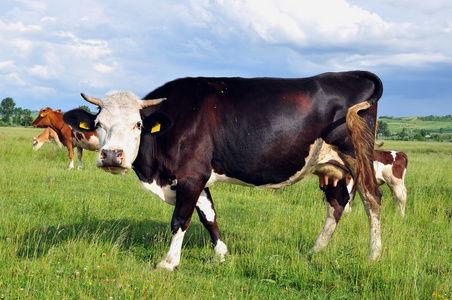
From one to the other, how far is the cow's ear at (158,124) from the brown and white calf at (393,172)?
21.8 ft

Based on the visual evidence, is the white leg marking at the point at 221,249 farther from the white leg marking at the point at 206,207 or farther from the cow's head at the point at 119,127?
the cow's head at the point at 119,127

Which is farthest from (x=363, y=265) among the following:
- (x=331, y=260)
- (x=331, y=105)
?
(x=331, y=105)

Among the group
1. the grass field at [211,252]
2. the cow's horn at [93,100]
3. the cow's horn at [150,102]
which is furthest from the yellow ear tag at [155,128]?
the grass field at [211,252]

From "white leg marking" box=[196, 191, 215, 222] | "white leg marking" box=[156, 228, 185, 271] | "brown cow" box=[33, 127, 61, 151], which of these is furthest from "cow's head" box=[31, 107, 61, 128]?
"white leg marking" box=[156, 228, 185, 271]

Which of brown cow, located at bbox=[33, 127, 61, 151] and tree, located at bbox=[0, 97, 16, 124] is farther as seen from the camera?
tree, located at bbox=[0, 97, 16, 124]

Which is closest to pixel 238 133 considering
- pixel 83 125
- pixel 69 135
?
pixel 83 125

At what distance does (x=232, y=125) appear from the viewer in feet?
19.1

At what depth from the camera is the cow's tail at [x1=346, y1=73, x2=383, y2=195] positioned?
18.8ft

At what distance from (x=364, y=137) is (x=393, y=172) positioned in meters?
5.98

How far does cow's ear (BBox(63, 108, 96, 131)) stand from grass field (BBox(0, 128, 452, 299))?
151 centimetres

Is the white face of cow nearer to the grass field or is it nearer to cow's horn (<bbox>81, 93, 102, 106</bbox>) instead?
cow's horn (<bbox>81, 93, 102, 106</bbox>)

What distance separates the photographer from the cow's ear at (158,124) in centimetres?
560

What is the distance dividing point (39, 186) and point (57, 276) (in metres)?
7.05

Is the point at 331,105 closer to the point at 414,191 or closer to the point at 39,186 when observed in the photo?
the point at 414,191
